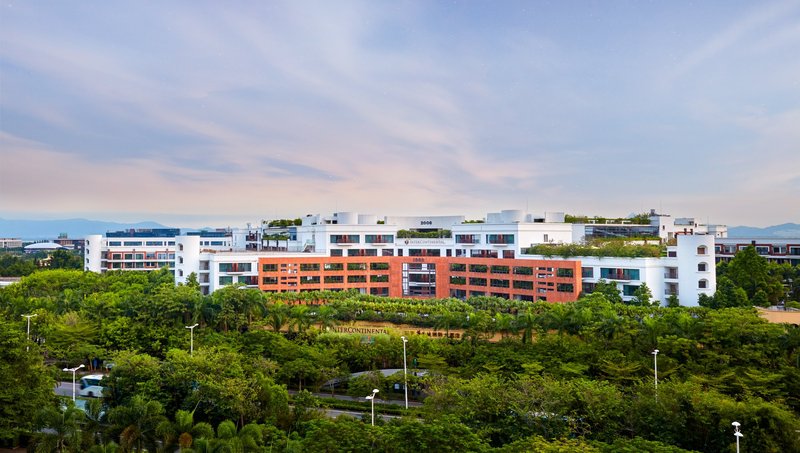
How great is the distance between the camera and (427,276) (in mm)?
69688

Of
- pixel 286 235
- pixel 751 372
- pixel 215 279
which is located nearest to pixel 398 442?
pixel 751 372

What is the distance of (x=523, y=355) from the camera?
34156 mm

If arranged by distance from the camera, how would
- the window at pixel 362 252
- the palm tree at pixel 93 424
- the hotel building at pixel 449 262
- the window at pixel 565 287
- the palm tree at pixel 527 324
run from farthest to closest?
1. the window at pixel 362 252
2. the window at pixel 565 287
3. the hotel building at pixel 449 262
4. the palm tree at pixel 527 324
5. the palm tree at pixel 93 424

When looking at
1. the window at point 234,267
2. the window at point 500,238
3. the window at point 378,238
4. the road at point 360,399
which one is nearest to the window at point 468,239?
the window at point 500,238

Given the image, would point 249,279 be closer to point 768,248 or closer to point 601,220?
point 601,220

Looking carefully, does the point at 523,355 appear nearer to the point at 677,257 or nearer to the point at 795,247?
the point at 677,257

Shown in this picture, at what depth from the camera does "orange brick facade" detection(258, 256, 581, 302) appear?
191ft

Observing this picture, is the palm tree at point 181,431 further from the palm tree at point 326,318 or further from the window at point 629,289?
the window at point 629,289

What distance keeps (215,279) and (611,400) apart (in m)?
47.6

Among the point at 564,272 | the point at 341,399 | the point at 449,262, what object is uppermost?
the point at 449,262

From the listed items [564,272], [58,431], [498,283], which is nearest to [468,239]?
[498,283]

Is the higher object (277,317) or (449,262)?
(449,262)

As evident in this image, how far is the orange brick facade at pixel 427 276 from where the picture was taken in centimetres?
5812

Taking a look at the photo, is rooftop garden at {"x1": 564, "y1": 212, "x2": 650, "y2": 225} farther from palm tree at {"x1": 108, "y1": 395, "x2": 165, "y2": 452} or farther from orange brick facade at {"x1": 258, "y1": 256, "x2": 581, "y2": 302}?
palm tree at {"x1": 108, "y1": 395, "x2": 165, "y2": 452}
